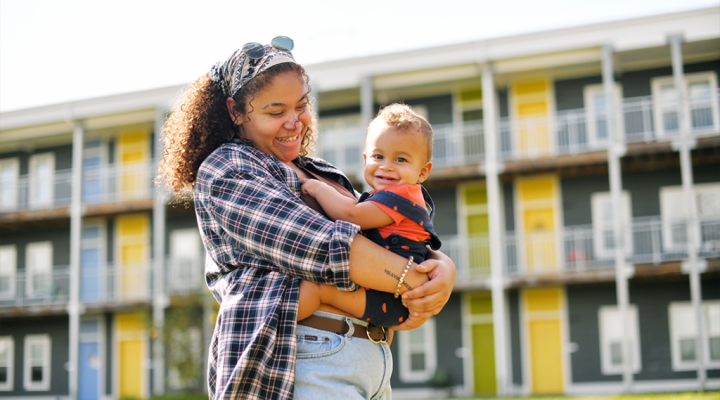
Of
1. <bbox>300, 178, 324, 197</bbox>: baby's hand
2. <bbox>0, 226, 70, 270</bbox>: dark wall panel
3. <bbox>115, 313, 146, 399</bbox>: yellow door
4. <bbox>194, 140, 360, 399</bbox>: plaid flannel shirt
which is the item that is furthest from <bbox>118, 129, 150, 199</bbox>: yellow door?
<bbox>194, 140, 360, 399</bbox>: plaid flannel shirt

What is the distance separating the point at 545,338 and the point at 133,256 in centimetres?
1344

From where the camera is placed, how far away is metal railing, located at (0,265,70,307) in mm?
24672

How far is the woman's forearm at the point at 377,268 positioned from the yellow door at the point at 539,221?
60.1 ft

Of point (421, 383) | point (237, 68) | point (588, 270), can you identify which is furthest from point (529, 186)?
point (237, 68)

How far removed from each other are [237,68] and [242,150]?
10.5 inches

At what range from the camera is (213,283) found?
2.30 m

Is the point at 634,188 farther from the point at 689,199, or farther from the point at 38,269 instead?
the point at 38,269

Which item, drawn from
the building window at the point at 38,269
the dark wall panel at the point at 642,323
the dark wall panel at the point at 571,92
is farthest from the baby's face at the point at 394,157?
the building window at the point at 38,269

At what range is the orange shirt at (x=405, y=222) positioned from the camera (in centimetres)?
230

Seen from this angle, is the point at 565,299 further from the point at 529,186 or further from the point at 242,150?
the point at 242,150

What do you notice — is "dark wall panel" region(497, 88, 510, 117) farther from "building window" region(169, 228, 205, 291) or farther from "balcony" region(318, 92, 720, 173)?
"building window" region(169, 228, 205, 291)

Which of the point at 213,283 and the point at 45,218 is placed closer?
the point at 213,283

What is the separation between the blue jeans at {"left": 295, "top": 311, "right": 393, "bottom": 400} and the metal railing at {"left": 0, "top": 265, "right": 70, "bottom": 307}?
79.8 feet

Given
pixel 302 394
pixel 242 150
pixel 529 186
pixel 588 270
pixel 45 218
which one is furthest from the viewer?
pixel 45 218
